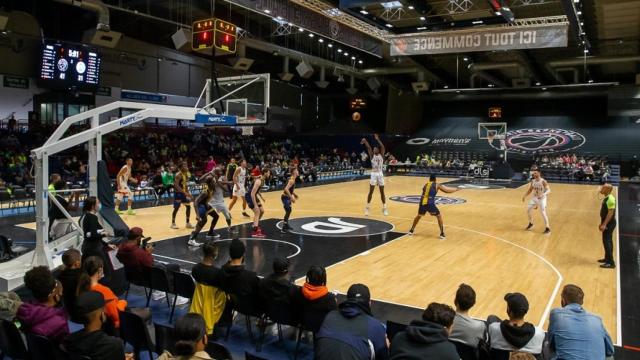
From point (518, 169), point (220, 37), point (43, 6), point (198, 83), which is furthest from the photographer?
point (518, 169)

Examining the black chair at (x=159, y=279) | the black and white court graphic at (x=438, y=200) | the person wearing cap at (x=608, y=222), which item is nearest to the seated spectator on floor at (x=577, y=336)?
the black chair at (x=159, y=279)

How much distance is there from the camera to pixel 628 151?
3388 centimetres

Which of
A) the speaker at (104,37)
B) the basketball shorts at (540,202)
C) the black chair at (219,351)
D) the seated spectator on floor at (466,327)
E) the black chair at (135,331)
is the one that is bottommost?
the black chair at (135,331)

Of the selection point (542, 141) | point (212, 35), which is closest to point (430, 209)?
point (212, 35)

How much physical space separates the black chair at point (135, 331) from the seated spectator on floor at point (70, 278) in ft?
2.65

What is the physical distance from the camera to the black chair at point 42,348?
161 inches

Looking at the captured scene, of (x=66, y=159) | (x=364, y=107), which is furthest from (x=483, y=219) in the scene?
(x=364, y=107)

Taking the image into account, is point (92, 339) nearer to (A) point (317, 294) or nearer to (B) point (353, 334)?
(B) point (353, 334)

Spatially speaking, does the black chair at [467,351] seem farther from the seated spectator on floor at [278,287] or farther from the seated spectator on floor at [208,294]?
the seated spectator on floor at [208,294]

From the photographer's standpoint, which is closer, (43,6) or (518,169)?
(43,6)

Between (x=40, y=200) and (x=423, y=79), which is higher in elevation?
(x=423, y=79)

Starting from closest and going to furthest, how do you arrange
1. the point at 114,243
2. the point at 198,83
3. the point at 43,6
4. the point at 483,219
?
the point at 114,243
the point at 483,219
the point at 43,6
the point at 198,83

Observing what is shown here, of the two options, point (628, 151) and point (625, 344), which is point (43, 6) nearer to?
point (625, 344)

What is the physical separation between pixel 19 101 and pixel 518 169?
99.7ft
